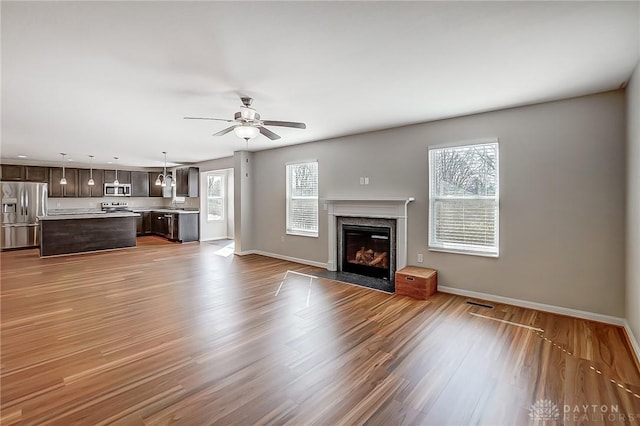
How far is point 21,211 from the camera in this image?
7980 mm

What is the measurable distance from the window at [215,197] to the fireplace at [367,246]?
574 cm

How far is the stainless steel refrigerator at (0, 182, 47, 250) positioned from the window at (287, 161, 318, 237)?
7130mm

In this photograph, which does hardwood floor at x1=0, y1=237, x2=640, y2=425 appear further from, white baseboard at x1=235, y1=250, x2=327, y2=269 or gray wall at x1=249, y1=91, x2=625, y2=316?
white baseboard at x1=235, y1=250, x2=327, y2=269

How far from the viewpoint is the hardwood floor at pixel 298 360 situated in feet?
6.47

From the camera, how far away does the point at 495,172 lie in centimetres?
402

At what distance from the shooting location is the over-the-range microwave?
10055 millimetres

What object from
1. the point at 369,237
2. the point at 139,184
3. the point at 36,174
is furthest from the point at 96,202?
the point at 369,237

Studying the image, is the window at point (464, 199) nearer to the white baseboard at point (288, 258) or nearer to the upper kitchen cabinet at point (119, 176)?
the white baseboard at point (288, 258)

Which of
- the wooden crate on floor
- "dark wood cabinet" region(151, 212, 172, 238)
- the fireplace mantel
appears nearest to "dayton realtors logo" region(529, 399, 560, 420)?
the wooden crate on floor

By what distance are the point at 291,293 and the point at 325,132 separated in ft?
9.10

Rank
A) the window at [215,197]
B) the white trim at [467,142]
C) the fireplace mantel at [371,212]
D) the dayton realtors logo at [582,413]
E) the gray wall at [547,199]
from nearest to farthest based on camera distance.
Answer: the dayton realtors logo at [582,413] → the gray wall at [547,199] → the white trim at [467,142] → the fireplace mantel at [371,212] → the window at [215,197]

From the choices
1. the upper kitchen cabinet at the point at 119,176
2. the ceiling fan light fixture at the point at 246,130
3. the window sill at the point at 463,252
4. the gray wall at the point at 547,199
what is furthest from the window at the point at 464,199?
the upper kitchen cabinet at the point at 119,176

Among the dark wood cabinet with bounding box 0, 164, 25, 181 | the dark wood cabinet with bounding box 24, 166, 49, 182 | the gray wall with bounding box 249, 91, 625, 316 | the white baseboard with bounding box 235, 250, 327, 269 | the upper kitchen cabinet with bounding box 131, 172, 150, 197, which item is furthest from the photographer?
the upper kitchen cabinet with bounding box 131, 172, 150, 197

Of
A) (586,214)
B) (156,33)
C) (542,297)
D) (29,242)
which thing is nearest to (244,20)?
(156,33)
